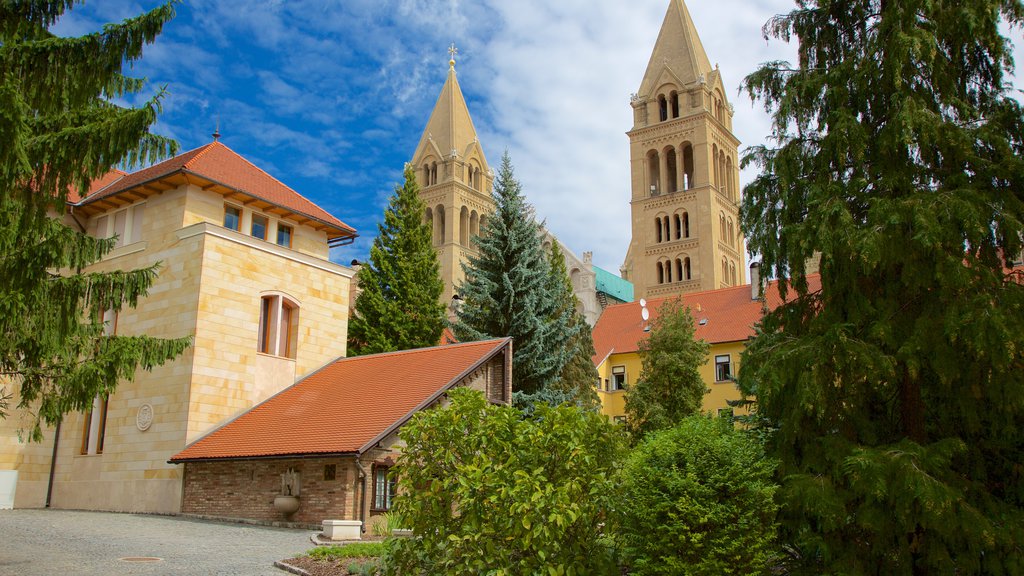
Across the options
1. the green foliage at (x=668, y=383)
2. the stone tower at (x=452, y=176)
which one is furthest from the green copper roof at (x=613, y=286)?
the green foliage at (x=668, y=383)

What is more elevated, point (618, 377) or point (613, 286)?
point (613, 286)

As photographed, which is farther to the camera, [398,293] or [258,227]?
[398,293]

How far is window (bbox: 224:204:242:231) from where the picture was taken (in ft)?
85.5

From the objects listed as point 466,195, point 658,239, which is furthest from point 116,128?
→ point 466,195

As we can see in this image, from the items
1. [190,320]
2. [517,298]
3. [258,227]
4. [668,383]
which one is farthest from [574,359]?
[190,320]

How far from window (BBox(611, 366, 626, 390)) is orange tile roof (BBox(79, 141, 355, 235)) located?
63.0 feet

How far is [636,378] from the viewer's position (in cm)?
4253

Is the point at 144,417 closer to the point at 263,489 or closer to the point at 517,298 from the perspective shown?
the point at 263,489

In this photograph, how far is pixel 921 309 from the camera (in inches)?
404

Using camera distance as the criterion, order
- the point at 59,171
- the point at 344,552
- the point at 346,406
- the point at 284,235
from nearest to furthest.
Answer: the point at 59,171, the point at 344,552, the point at 346,406, the point at 284,235

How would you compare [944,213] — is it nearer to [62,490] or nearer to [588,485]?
[588,485]

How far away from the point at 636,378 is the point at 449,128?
52.2 m

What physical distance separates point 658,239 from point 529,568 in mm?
68424

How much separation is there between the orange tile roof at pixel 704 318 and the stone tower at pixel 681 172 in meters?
26.9
